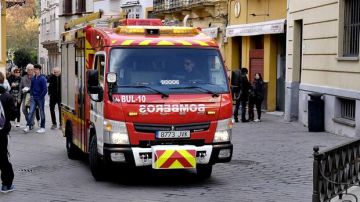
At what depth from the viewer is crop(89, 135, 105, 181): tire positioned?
37.1ft

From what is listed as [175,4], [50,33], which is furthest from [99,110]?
[50,33]

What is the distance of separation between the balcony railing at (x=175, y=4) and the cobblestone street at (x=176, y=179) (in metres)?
16.9

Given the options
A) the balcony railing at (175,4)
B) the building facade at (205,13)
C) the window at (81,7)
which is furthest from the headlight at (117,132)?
the window at (81,7)

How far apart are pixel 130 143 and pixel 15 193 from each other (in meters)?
1.84

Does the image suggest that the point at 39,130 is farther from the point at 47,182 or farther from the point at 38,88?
the point at 47,182

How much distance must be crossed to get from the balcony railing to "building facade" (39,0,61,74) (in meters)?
23.5

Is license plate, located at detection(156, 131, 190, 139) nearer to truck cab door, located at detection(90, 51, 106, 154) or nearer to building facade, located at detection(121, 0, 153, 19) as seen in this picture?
truck cab door, located at detection(90, 51, 106, 154)

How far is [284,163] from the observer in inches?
536

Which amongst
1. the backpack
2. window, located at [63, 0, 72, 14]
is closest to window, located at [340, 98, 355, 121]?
the backpack

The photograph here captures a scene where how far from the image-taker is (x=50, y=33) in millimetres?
69625

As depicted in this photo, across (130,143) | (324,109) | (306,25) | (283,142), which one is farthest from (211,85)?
(306,25)

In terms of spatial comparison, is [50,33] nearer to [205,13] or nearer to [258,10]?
[205,13]

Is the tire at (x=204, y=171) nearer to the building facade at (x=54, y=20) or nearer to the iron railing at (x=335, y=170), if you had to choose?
the iron railing at (x=335, y=170)

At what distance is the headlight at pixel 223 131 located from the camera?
10.9 meters
